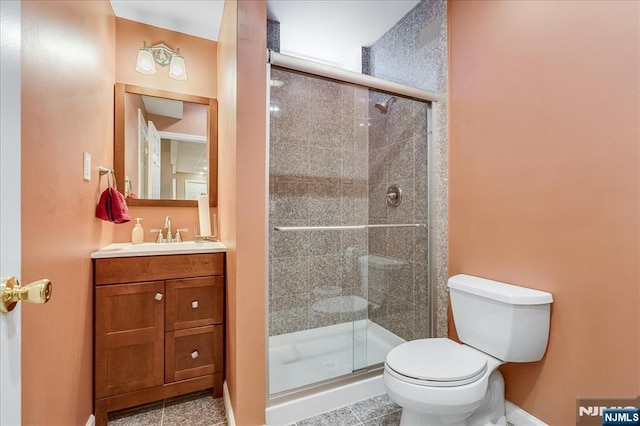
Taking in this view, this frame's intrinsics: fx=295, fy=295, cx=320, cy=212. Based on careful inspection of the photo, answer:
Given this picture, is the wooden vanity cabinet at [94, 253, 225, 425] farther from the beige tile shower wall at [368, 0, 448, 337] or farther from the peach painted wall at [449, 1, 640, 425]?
the peach painted wall at [449, 1, 640, 425]

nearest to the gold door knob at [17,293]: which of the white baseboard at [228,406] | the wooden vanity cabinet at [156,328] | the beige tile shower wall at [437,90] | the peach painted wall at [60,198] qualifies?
the peach painted wall at [60,198]

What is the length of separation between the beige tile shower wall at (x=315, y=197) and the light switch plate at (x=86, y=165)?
1084mm

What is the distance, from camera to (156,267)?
5.41ft

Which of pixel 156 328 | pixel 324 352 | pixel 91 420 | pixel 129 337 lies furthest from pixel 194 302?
pixel 324 352

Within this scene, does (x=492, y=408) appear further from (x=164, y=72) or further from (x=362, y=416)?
(x=164, y=72)

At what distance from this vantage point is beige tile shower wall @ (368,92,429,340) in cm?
207

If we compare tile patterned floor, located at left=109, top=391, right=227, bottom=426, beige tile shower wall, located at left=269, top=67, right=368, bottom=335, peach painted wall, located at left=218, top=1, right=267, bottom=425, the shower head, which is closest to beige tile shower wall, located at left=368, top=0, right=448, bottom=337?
the shower head

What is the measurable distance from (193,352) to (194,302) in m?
0.29

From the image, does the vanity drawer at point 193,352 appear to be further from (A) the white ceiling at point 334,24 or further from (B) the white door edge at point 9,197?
(A) the white ceiling at point 334,24

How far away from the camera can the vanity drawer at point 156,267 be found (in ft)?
5.11

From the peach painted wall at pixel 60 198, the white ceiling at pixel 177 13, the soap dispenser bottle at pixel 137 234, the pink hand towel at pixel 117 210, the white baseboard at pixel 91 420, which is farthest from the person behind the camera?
the soap dispenser bottle at pixel 137 234

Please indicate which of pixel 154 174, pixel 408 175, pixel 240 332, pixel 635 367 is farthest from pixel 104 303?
pixel 635 367

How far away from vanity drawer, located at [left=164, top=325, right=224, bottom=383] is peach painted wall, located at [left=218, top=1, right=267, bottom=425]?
1.24 ft

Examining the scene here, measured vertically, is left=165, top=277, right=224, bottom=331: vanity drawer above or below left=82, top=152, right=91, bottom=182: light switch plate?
below
